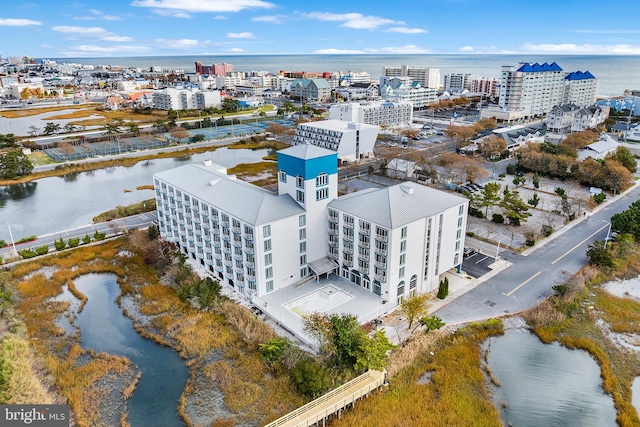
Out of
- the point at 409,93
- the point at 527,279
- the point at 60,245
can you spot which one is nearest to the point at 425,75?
the point at 409,93

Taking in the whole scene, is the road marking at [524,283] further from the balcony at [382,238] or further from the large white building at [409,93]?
the large white building at [409,93]

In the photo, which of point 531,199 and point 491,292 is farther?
point 531,199

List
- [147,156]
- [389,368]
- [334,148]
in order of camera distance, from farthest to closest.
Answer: [147,156]
[334,148]
[389,368]

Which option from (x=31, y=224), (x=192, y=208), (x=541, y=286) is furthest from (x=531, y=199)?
(x=31, y=224)

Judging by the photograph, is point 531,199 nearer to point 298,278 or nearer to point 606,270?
point 606,270

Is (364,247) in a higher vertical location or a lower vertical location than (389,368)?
higher

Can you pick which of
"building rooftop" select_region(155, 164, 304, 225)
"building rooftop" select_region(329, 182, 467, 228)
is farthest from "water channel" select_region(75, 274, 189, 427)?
"building rooftop" select_region(329, 182, 467, 228)

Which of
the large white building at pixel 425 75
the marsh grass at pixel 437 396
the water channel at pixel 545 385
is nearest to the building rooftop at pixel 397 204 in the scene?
the marsh grass at pixel 437 396
